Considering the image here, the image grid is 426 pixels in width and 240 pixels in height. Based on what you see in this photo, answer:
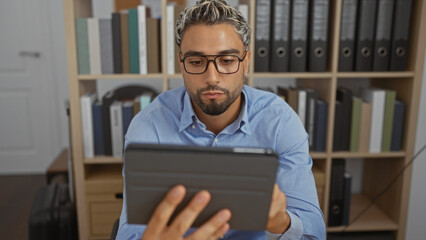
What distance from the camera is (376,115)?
2.00 metres

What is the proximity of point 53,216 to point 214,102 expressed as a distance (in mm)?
1143

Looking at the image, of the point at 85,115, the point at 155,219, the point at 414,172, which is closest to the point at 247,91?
the point at 155,219

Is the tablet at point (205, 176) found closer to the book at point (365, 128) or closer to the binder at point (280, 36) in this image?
the binder at point (280, 36)

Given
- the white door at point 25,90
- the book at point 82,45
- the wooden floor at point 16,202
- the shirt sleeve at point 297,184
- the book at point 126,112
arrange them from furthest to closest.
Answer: the white door at point 25,90 < the wooden floor at point 16,202 < the book at point 126,112 < the book at point 82,45 < the shirt sleeve at point 297,184

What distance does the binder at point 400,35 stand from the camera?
188 cm

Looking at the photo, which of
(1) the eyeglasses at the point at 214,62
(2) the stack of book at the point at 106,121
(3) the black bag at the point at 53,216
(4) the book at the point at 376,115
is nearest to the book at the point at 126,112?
(2) the stack of book at the point at 106,121

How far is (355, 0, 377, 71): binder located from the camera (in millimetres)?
1866

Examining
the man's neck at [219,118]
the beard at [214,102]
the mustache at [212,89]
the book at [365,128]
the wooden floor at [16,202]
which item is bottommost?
the wooden floor at [16,202]

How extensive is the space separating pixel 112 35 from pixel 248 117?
895 millimetres

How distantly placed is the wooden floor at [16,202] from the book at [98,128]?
85 cm

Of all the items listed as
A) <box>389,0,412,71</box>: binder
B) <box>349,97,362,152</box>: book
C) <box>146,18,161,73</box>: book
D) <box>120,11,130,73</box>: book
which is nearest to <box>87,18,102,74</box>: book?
<box>120,11,130,73</box>: book

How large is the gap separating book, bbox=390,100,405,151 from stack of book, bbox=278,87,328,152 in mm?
362

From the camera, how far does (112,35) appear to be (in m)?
1.84

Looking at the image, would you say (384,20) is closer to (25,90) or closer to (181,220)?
(181,220)
